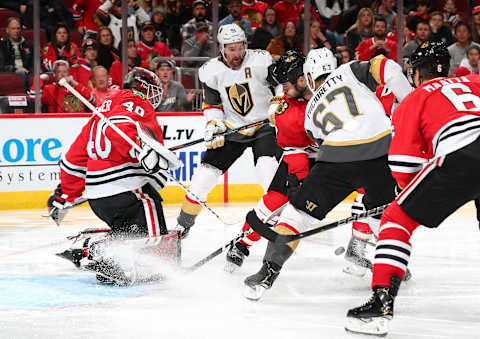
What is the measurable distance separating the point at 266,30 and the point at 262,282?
4.22m

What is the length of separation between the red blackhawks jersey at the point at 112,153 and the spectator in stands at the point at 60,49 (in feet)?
9.26

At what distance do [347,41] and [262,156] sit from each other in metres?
3.09

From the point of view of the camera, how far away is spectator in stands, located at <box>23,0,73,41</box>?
6238 millimetres

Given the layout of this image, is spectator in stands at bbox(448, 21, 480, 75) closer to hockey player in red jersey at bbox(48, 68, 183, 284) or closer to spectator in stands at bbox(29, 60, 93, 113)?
spectator in stands at bbox(29, 60, 93, 113)

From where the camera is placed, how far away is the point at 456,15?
7.09m

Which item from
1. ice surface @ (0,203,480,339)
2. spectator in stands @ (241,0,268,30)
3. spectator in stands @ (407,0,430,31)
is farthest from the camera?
spectator in stands @ (241,0,268,30)

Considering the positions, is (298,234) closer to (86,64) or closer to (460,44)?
(86,64)

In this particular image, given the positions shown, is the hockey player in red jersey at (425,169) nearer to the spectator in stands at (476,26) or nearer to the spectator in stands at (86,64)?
the spectator in stands at (86,64)

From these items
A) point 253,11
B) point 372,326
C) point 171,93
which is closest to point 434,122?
point 372,326

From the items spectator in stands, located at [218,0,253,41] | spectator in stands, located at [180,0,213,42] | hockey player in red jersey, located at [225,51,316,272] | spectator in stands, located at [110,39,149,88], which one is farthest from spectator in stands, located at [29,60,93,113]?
hockey player in red jersey, located at [225,51,316,272]

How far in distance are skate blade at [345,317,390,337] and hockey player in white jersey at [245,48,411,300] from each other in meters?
0.55

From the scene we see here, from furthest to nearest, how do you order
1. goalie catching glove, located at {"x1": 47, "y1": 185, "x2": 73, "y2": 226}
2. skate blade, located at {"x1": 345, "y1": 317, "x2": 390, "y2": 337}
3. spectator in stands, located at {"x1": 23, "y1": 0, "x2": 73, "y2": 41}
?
spectator in stands, located at {"x1": 23, "y1": 0, "x2": 73, "y2": 41} → goalie catching glove, located at {"x1": 47, "y1": 185, "x2": 73, "y2": 226} → skate blade, located at {"x1": 345, "y1": 317, "x2": 390, "y2": 337}

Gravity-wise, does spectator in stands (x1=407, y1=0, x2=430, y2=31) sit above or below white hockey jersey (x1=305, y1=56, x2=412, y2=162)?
above

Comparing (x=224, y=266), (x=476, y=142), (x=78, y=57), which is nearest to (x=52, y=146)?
(x=78, y=57)
